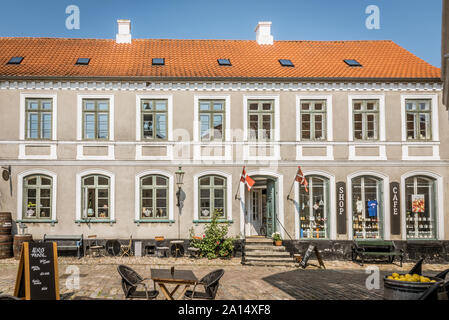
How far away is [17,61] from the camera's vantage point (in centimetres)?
1808

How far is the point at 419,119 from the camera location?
1770cm

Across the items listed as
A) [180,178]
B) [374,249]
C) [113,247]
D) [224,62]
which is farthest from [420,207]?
[113,247]

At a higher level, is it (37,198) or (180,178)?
(180,178)

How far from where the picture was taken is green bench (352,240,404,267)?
53.3ft

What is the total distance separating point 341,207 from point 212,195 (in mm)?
4653

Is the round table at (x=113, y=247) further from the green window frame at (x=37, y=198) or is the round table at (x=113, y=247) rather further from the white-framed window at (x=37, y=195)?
the green window frame at (x=37, y=198)

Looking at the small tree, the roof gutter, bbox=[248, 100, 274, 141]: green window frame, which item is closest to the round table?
the small tree

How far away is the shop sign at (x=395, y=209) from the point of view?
56.4 feet

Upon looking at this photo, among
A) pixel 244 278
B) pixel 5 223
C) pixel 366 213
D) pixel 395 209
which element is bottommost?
pixel 244 278

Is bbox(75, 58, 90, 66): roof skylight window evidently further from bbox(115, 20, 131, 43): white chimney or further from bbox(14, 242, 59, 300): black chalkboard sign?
bbox(14, 242, 59, 300): black chalkboard sign

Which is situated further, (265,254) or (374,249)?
(374,249)

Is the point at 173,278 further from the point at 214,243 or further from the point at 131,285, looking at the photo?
the point at 214,243

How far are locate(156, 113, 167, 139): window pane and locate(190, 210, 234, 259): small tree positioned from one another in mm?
3564

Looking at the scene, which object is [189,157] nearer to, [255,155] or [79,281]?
[255,155]
